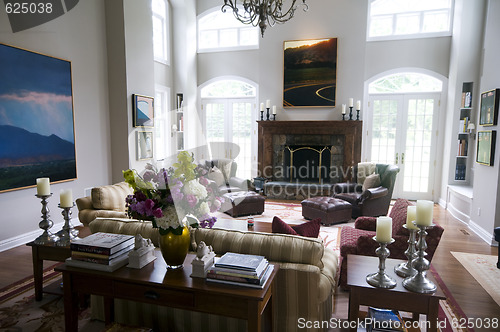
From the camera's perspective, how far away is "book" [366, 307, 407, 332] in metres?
2.03

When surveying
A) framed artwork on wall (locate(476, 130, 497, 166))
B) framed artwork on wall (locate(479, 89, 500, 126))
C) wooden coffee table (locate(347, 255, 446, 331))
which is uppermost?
framed artwork on wall (locate(479, 89, 500, 126))

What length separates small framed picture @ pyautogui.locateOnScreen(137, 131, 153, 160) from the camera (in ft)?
18.5

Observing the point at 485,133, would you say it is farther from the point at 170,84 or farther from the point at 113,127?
the point at 170,84

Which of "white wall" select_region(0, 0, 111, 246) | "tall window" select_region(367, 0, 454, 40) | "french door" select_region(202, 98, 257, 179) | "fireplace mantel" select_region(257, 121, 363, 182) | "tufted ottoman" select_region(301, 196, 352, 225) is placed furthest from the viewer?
"french door" select_region(202, 98, 257, 179)

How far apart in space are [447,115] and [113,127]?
6.54 meters

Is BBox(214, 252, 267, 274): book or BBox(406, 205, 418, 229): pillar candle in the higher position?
BBox(406, 205, 418, 229): pillar candle

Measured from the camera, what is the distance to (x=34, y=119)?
4.12 metres

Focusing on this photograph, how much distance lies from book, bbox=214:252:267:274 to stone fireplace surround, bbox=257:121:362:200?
5.34m

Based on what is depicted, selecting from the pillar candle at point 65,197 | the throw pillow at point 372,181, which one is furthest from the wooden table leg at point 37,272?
the throw pillow at point 372,181

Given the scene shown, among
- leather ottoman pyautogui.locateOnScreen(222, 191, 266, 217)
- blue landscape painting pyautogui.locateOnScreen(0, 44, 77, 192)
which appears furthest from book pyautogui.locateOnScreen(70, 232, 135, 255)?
leather ottoman pyautogui.locateOnScreen(222, 191, 266, 217)

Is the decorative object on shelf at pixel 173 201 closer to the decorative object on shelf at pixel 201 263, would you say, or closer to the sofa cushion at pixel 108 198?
the decorative object on shelf at pixel 201 263

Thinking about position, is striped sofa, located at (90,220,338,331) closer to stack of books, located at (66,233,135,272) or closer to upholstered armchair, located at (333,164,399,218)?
stack of books, located at (66,233,135,272)

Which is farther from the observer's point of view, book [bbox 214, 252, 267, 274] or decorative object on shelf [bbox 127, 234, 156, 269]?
decorative object on shelf [bbox 127, 234, 156, 269]

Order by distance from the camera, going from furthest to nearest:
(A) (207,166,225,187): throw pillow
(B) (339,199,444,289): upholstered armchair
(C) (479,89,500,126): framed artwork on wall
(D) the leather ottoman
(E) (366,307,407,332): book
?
(A) (207,166,225,187): throw pillow < (D) the leather ottoman < (C) (479,89,500,126): framed artwork on wall < (B) (339,199,444,289): upholstered armchair < (E) (366,307,407,332): book
